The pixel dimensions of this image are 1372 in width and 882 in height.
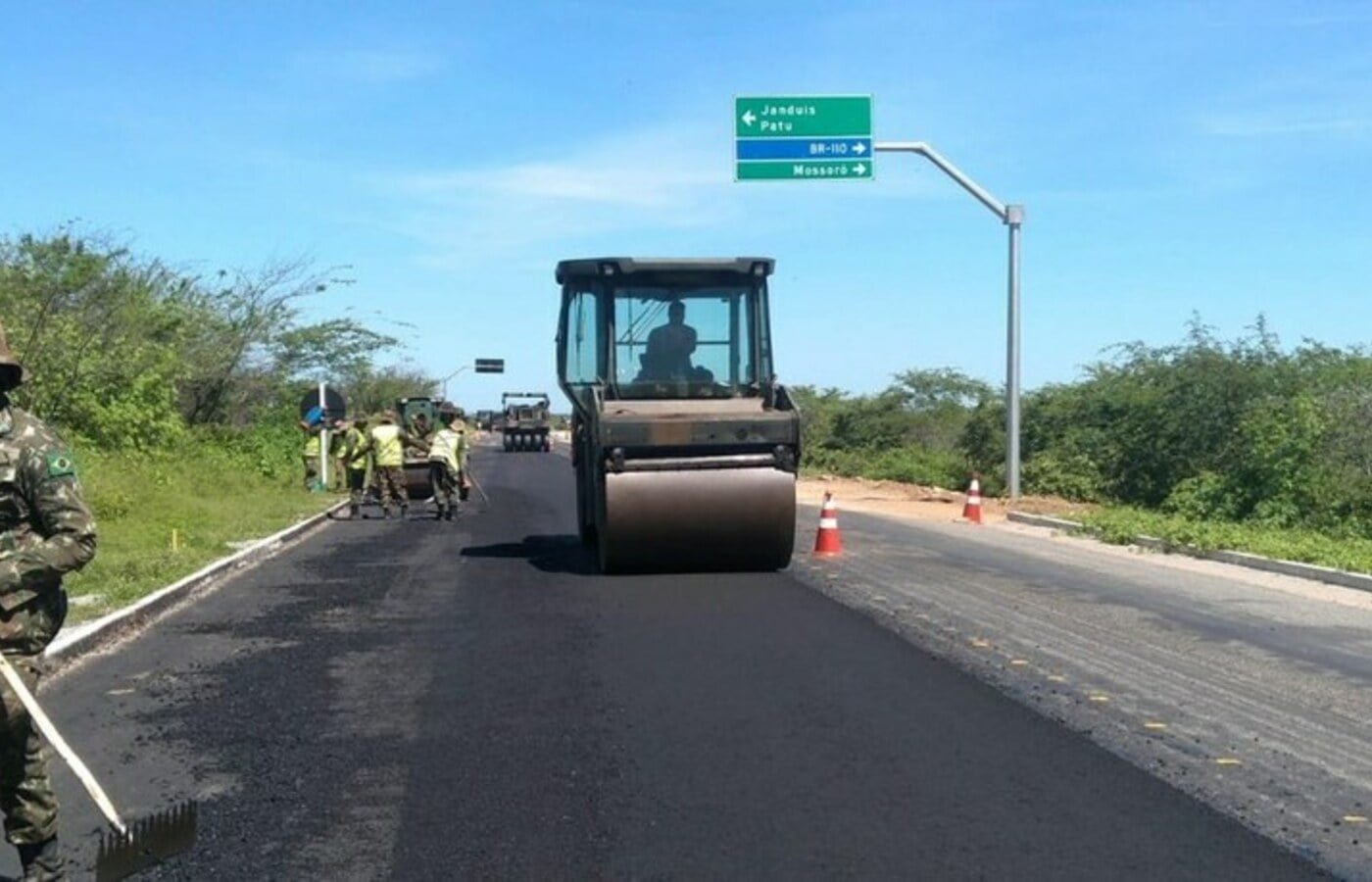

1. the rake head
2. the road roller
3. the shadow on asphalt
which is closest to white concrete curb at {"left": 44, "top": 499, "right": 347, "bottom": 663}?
the rake head

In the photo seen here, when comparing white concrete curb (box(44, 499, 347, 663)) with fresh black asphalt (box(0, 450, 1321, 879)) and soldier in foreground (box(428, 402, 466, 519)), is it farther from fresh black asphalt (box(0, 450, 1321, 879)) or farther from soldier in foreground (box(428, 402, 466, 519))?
soldier in foreground (box(428, 402, 466, 519))

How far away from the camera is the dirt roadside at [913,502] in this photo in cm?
2634

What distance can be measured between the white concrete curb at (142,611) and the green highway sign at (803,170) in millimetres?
9807

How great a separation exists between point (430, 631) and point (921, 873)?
6.47m

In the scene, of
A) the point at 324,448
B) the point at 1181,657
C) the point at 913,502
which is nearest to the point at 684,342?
the point at 1181,657

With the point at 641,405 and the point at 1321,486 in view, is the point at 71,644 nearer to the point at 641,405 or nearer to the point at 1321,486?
the point at 641,405

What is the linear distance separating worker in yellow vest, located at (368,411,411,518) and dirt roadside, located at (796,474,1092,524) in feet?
22.7

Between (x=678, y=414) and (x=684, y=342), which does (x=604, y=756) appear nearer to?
(x=678, y=414)

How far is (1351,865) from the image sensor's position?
549cm

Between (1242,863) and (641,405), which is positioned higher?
(641,405)

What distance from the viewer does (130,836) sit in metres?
5.11

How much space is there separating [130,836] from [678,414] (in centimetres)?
923

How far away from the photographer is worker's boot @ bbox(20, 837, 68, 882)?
4.98 metres

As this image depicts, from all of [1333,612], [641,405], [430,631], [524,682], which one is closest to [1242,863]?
[524,682]
